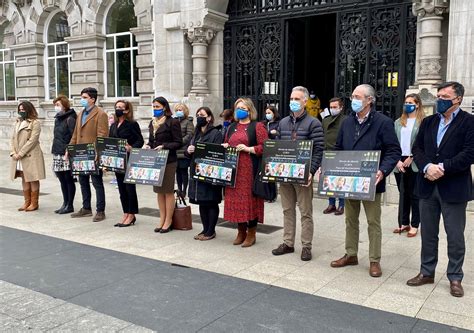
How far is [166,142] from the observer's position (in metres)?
7.22

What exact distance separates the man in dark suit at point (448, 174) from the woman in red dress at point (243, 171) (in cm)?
209

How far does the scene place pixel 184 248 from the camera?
6.44 m

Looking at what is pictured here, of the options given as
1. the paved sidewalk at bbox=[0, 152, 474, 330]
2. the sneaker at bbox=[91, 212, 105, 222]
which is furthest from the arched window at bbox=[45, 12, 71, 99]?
the sneaker at bbox=[91, 212, 105, 222]

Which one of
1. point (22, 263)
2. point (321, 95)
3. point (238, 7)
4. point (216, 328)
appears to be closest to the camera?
point (216, 328)

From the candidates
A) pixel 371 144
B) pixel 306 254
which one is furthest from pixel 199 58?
pixel 371 144

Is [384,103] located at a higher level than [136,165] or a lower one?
higher

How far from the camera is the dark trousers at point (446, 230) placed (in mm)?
4750

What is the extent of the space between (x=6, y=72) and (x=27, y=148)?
50.0ft

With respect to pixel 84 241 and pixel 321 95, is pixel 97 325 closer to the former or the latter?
pixel 84 241

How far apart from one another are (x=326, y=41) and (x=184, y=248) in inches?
475

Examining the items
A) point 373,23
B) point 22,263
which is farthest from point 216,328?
point 373,23

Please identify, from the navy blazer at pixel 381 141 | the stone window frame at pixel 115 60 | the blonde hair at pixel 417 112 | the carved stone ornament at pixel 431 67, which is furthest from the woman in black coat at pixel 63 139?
the stone window frame at pixel 115 60

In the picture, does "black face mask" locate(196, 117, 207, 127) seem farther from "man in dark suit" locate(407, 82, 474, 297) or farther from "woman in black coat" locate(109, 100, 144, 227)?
"man in dark suit" locate(407, 82, 474, 297)

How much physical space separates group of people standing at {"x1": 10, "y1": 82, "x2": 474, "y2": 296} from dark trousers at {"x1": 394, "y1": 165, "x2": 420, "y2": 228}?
0.01 meters
